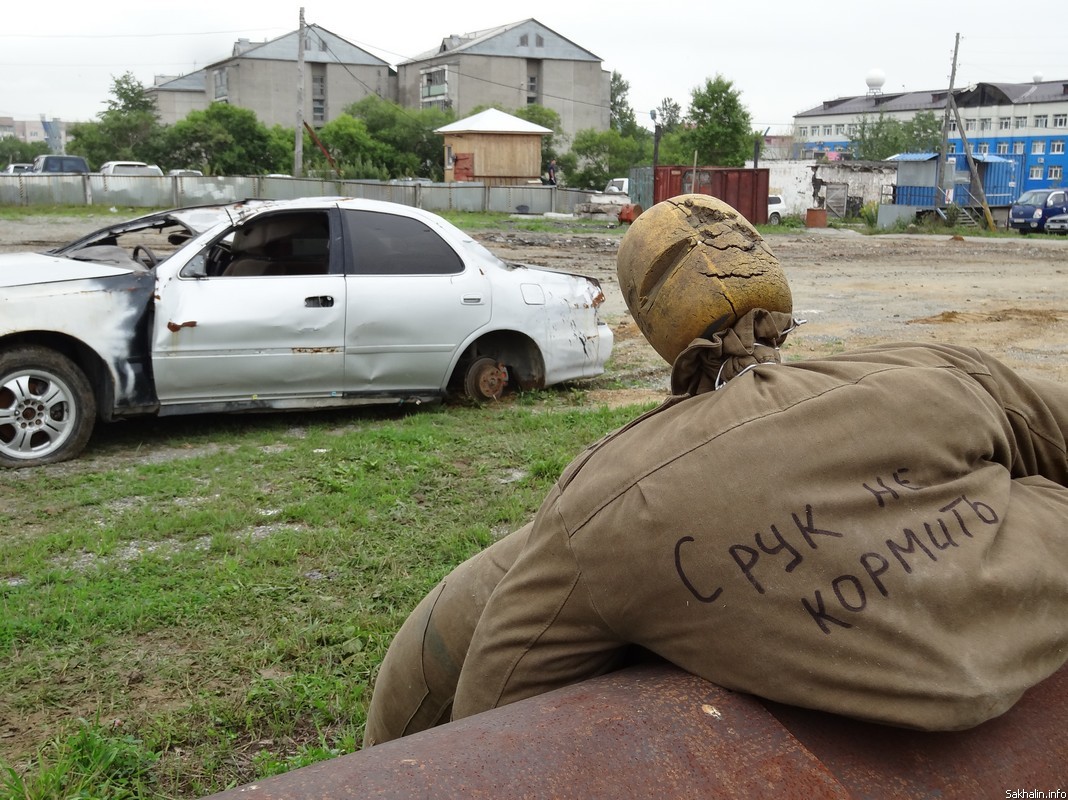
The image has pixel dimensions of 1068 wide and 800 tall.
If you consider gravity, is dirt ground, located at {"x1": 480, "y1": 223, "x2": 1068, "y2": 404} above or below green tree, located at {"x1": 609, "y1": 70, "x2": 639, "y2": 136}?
below

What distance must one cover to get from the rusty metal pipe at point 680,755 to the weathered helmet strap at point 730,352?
498 mm

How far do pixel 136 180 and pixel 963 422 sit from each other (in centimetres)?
3388

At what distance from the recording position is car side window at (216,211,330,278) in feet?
24.0

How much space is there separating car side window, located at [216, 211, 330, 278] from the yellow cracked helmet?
5.82 m

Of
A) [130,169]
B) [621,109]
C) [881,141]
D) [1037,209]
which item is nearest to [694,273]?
[1037,209]

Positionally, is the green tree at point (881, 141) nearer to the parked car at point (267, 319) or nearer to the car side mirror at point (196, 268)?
the parked car at point (267, 319)

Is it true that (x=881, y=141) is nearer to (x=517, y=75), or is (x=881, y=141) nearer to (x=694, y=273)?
(x=517, y=75)

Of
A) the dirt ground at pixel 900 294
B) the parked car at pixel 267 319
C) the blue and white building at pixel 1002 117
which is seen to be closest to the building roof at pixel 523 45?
the blue and white building at pixel 1002 117

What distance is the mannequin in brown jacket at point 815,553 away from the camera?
4.33 feet

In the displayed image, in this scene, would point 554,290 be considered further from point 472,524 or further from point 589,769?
point 589,769

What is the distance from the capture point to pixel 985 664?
132cm

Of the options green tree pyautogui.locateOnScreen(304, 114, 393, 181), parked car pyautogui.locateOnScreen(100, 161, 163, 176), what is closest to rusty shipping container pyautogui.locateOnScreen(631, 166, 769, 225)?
parked car pyautogui.locateOnScreen(100, 161, 163, 176)

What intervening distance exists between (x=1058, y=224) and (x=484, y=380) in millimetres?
32701

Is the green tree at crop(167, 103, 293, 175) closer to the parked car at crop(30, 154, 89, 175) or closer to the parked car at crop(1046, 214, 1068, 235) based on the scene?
the parked car at crop(30, 154, 89, 175)
